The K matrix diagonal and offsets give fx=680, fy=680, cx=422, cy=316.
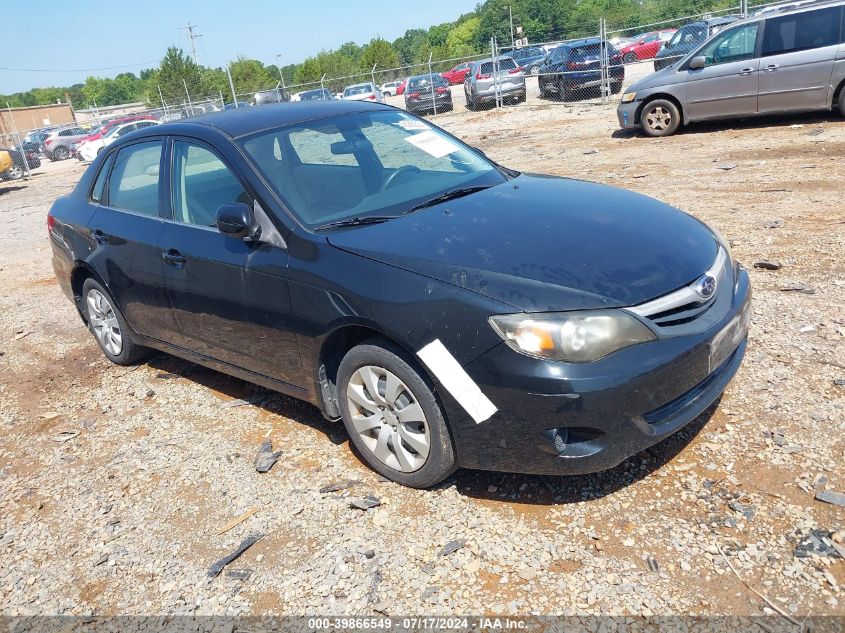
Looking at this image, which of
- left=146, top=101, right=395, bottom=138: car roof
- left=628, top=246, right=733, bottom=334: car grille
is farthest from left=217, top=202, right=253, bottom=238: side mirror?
left=628, top=246, right=733, bottom=334: car grille

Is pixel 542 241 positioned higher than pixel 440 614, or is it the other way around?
pixel 542 241

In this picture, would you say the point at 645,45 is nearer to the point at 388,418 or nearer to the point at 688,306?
the point at 688,306

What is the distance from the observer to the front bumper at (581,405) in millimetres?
2654

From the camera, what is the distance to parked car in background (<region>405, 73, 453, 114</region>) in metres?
23.7

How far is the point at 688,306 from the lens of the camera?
9.56 ft

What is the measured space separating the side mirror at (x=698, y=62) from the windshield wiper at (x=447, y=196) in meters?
8.75

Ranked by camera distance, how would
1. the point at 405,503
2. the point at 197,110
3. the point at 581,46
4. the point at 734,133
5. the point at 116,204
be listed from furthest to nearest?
the point at 197,110 → the point at 581,46 → the point at 734,133 → the point at 116,204 → the point at 405,503

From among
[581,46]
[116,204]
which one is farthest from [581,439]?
[581,46]

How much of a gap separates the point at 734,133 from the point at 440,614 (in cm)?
1077

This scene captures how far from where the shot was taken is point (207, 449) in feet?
13.1

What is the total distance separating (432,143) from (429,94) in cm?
2042

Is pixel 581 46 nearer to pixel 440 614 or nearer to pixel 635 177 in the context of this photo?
pixel 635 177

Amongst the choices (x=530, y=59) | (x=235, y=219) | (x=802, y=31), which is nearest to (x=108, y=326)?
(x=235, y=219)

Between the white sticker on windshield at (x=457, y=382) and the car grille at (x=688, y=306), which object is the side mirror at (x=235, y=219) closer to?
the white sticker on windshield at (x=457, y=382)
